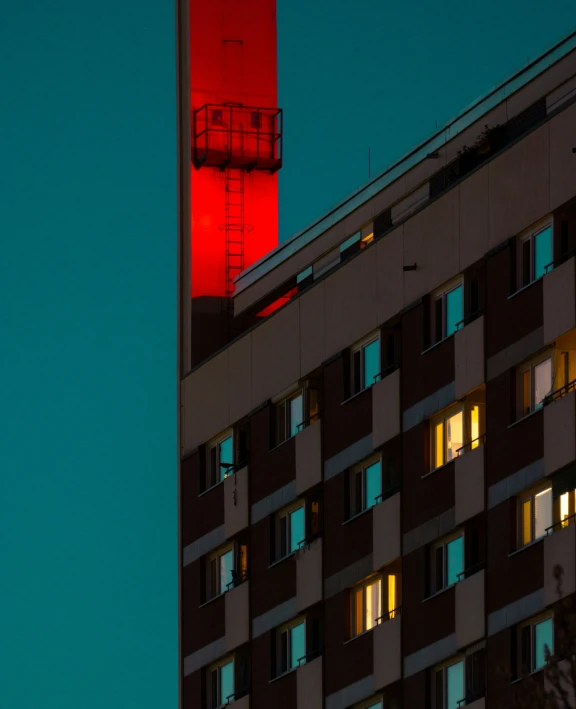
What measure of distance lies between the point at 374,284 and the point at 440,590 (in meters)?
9.06

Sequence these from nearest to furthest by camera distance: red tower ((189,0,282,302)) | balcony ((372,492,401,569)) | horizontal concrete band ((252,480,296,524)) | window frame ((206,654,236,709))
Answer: balcony ((372,492,401,569))
horizontal concrete band ((252,480,296,524))
window frame ((206,654,236,709))
red tower ((189,0,282,302))

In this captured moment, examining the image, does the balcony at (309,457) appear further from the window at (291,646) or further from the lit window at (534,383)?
the lit window at (534,383)

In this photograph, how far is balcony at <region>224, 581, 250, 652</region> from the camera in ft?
235

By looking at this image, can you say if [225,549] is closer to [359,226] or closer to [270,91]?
[359,226]

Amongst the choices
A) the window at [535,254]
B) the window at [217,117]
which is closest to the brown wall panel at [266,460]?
the window at [217,117]

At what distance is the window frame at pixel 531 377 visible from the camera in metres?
59.1

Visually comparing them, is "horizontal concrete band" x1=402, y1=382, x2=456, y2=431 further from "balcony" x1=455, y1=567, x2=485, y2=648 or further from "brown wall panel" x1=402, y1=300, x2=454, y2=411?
"balcony" x1=455, y1=567, x2=485, y2=648

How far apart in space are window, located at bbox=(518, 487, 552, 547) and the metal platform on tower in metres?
23.7

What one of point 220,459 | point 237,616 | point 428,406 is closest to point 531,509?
point 428,406

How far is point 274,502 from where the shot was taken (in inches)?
2800

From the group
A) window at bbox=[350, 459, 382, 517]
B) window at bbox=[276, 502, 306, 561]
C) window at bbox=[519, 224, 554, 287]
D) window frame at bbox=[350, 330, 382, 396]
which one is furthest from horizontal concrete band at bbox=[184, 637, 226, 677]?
window at bbox=[519, 224, 554, 287]

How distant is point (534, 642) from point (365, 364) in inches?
458

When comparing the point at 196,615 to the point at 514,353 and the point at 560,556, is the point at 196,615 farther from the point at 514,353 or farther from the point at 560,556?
the point at 560,556

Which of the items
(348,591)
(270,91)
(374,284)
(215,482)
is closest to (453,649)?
(348,591)
